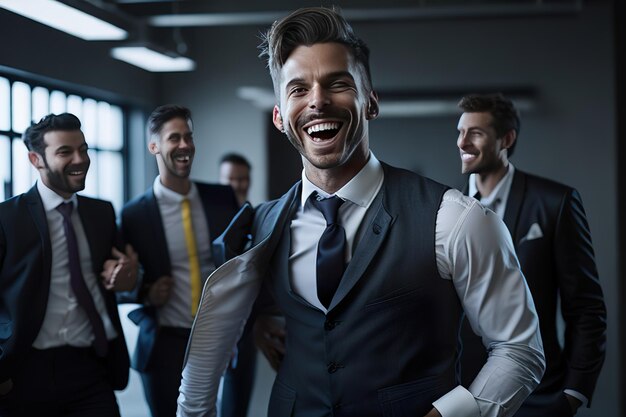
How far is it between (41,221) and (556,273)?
63.3 inches

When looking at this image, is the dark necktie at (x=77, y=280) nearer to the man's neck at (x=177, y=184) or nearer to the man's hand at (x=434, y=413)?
the man's neck at (x=177, y=184)

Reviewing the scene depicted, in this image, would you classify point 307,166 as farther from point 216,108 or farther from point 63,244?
point 216,108

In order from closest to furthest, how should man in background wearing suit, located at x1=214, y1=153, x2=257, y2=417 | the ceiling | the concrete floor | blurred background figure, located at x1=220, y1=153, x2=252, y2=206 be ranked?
man in background wearing suit, located at x1=214, y1=153, x2=257, y2=417 < the concrete floor < blurred background figure, located at x1=220, y1=153, x2=252, y2=206 < the ceiling

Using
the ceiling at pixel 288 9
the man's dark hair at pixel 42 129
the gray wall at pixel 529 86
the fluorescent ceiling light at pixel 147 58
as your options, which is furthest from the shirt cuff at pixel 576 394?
the gray wall at pixel 529 86

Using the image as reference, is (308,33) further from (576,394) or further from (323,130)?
(576,394)

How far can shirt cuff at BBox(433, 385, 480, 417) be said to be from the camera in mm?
1720

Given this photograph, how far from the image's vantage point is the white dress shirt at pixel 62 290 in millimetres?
2314

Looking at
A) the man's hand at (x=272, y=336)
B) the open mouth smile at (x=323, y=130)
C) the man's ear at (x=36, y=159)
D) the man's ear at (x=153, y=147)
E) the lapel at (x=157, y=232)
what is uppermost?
the man's ear at (x=153, y=147)

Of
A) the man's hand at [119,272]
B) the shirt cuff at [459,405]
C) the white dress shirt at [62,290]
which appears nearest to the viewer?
the shirt cuff at [459,405]

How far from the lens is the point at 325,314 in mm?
1826

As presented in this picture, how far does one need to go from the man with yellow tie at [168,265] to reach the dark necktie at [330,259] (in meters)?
0.88

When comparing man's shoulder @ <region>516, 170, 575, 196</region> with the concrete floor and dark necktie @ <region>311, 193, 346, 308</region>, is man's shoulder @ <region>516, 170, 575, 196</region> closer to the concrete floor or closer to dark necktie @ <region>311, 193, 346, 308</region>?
dark necktie @ <region>311, 193, 346, 308</region>

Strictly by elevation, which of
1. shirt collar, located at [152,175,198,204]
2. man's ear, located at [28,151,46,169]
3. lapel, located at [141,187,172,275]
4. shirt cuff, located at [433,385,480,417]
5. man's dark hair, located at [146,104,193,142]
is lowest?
shirt cuff, located at [433,385,480,417]

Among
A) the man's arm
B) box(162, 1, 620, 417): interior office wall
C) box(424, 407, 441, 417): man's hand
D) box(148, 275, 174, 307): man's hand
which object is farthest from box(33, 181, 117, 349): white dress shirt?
box(162, 1, 620, 417): interior office wall
